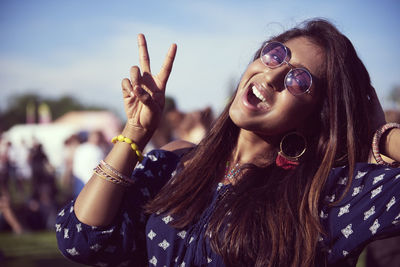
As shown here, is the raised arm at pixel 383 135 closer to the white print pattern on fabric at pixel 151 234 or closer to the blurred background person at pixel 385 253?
the white print pattern on fabric at pixel 151 234

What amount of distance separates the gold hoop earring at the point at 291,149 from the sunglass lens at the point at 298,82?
0.27 metres

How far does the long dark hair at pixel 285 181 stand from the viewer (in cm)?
175

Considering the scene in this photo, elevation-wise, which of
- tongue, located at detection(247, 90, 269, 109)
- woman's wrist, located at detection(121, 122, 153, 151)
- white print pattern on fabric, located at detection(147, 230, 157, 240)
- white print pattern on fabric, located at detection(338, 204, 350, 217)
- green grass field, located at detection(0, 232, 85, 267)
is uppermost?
tongue, located at detection(247, 90, 269, 109)

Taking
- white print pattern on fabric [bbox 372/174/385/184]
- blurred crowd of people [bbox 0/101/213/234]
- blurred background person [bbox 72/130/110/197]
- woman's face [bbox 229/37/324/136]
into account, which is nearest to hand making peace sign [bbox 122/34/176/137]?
woman's face [bbox 229/37/324/136]

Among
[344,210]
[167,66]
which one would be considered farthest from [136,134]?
[344,210]

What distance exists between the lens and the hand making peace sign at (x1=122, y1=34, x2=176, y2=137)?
1921 millimetres

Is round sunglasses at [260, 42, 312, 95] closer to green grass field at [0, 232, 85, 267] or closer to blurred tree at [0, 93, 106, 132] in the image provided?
green grass field at [0, 232, 85, 267]

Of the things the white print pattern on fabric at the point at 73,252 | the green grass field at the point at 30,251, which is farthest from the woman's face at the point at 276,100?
the green grass field at the point at 30,251

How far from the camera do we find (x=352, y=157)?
6.11ft

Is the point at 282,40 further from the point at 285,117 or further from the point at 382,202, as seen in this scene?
the point at 382,202

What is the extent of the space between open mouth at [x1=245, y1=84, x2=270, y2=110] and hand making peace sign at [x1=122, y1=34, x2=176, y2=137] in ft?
1.31

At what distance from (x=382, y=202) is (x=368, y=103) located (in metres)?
0.57

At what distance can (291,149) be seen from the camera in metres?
2.14

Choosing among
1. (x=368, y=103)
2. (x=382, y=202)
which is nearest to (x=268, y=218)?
(x=382, y=202)
